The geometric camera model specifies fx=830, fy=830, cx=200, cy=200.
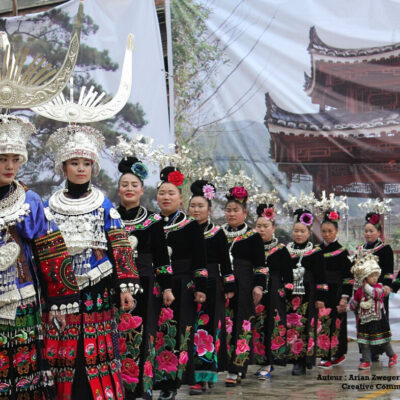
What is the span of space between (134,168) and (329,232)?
12.5 feet

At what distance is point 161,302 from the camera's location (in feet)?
19.0

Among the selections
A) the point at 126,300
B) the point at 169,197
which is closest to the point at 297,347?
the point at 169,197

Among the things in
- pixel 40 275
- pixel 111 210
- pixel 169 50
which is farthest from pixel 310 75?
pixel 40 275

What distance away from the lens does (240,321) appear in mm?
7348

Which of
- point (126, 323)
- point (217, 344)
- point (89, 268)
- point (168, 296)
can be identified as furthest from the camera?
point (217, 344)

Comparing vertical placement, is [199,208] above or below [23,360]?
above

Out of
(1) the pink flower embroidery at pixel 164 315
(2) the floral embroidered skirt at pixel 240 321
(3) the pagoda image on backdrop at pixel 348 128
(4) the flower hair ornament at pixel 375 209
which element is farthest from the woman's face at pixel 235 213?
(3) the pagoda image on backdrop at pixel 348 128

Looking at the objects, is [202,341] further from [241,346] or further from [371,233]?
[371,233]

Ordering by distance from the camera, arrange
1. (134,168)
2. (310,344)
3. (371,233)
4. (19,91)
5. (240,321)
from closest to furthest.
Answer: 1. (19,91)
2. (134,168)
3. (240,321)
4. (310,344)
5. (371,233)

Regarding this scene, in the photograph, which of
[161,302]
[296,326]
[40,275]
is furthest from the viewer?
[296,326]

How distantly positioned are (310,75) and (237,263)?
13.5 ft

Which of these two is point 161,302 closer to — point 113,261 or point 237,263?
point 113,261

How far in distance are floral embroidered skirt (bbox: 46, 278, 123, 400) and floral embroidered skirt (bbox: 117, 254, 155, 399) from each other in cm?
80

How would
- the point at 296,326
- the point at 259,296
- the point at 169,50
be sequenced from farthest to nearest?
the point at 169,50, the point at 296,326, the point at 259,296
